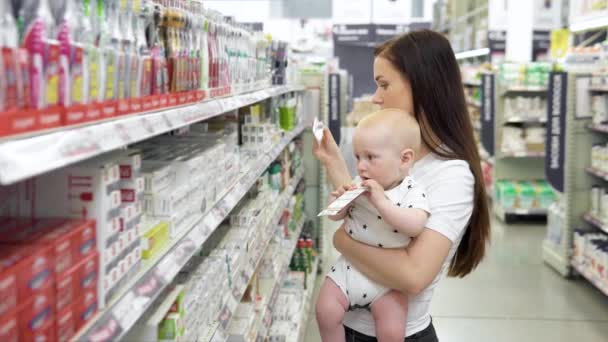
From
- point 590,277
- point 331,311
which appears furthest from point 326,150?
point 590,277

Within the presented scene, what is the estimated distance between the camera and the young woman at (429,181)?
190 centimetres

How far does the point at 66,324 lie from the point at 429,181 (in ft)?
3.94

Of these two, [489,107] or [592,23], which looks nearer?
[592,23]

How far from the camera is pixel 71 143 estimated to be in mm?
1019

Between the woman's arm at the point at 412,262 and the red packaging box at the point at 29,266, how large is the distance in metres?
1.06

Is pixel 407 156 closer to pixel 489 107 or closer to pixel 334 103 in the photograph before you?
pixel 334 103

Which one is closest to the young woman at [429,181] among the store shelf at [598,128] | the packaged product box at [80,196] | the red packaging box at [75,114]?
the packaged product box at [80,196]

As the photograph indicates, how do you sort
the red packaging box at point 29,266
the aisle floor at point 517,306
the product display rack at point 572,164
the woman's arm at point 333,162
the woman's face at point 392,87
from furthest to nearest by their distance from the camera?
the product display rack at point 572,164 → the aisle floor at point 517,306 → the woman's arm at point 333,162 → the woman's face at point 392,87 → the red packaging box at point 29,266

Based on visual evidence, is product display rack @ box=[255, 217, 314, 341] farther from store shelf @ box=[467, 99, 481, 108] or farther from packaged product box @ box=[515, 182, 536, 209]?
store shelf @ box=[467, 99, 481, 108]

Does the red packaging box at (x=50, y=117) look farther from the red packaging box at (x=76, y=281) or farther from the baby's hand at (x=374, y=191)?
the baby's hand at (x=374, y=191)

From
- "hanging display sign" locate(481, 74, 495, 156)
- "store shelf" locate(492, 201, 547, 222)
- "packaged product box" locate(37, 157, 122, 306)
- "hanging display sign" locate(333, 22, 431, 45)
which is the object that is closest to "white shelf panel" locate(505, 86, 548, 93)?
"hanging display sign" locate(481, 74, 495, 156)

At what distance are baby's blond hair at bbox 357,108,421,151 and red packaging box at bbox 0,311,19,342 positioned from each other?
1.22 meters

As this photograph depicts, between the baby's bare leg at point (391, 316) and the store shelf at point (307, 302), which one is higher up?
the baby's bare leg at point (391, 316)

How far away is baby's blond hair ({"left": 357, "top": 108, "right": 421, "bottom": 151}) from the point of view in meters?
1.96
